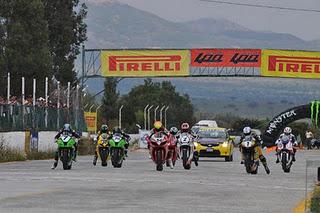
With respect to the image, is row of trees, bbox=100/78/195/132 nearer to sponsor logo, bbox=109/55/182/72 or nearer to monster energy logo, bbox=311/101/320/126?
sponsor logo, bbox=109/55/182/72

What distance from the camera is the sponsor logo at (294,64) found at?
62500 mm

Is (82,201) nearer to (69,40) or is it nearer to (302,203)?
(302,203)

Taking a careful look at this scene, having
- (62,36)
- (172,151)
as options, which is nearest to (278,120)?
(172,151)

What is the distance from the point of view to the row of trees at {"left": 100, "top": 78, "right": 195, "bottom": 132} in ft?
359

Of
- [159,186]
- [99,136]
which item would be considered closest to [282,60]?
[99,136]

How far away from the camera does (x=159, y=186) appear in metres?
23.5

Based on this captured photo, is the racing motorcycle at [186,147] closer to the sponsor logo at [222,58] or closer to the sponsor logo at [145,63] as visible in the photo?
the sponsor logo at [222,58]

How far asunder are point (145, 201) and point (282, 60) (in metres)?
44.6

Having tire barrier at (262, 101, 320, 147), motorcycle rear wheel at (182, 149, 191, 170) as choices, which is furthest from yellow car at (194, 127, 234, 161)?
motorcycle rear wheel at (182, 149, 191, 170)

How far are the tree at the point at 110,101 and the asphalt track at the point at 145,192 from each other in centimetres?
7842

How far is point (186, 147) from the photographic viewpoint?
34.4 m

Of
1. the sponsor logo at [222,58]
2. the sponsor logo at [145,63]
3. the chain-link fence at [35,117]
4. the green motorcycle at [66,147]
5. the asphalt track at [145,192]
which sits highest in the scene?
the sponsor logo at [222,58]

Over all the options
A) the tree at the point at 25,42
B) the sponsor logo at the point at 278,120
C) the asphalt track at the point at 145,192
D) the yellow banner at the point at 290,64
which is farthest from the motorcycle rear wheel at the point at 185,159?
the tree at the point at 25,42

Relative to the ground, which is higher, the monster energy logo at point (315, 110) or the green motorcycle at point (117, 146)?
the monster energy logo at point (315, 110)
